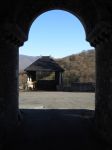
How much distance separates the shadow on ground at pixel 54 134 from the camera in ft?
37.2

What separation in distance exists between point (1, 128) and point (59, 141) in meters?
1.65

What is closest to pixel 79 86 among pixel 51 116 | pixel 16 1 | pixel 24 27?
pixel 51 116

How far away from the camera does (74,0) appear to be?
15.2 meters

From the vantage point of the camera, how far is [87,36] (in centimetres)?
1528

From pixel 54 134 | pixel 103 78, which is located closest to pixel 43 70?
pixel 54 134

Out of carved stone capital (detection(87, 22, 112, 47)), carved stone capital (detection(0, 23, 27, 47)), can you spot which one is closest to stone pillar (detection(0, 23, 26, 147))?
carved stone capital (detection(0, 23, 27, 47))

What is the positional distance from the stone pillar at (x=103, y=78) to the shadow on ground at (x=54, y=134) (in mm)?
398

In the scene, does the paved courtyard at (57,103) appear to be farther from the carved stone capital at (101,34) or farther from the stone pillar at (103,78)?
the carved stone capital at (101,34)

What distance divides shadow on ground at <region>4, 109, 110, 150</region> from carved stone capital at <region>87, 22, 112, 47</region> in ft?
9.19

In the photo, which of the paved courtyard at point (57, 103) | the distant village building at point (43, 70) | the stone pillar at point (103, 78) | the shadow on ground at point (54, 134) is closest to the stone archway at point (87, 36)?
the stone pillar at point (103, 78)

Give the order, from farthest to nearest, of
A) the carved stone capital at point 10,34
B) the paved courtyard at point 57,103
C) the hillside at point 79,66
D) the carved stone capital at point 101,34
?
the hillside at point 79,66
the paved courtyard at point 57,103
the carved stone capital at point 101,34
the carved stone capital at point 10,34

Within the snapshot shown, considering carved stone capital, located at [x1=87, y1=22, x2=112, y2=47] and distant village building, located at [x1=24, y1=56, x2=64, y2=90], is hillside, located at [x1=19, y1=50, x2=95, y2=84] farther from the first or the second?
carved stone capital, located at [x1=87, y1=22, x2=112, y2=47]

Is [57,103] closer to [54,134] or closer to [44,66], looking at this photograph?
[54,134]

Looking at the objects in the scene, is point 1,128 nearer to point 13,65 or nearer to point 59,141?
point 59,141
